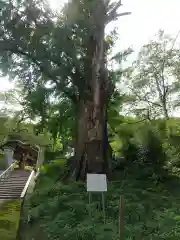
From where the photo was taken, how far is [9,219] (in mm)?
9430

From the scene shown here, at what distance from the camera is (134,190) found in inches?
445

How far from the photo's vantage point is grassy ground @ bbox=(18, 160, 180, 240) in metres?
7.97

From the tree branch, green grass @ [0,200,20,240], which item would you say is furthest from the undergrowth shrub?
the tree branch

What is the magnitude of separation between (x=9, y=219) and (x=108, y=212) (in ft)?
8.17

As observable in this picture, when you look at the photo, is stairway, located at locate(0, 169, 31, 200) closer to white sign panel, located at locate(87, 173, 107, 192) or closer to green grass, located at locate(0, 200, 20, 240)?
green grass, located at locate(0, 200, 20, 240)

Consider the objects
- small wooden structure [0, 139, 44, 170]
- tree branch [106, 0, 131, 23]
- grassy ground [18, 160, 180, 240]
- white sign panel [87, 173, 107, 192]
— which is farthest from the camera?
small wooden structure [0, 139, 44, 170]

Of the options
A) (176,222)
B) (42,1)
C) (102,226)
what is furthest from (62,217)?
(42,1)

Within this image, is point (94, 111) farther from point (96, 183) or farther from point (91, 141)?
A: point (96, 183)

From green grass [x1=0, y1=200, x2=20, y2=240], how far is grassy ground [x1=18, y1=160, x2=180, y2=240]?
333mm

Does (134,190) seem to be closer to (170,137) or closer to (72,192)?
(72,192)

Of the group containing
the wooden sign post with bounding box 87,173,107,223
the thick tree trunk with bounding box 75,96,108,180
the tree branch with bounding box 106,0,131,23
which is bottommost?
the wooden sign post with bounding box 87,173,107,223

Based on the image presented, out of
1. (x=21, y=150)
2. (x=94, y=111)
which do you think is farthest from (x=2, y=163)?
(x=94, y=111)

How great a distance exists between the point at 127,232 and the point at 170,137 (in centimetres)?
665

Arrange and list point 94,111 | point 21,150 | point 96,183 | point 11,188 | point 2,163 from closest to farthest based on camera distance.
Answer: point 96,183, point 94,111, point 11,188, point 21,150, point 2,163
